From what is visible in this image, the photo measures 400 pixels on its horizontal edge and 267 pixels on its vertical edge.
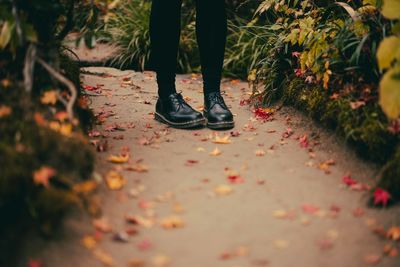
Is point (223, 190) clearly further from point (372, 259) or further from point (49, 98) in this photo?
point (49, 98)

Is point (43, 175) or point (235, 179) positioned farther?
point (235, 179)

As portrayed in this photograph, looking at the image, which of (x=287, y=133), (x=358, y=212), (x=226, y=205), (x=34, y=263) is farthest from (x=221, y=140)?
(x=34, y=263)

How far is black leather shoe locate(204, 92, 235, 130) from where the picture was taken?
2.79 m

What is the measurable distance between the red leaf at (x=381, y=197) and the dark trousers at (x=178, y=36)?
1221 mm

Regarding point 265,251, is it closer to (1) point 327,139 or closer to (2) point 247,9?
(1) point 327,139

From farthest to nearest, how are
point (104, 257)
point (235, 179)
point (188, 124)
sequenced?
point (188, 124) → point (235, 179) → point (104, 257)

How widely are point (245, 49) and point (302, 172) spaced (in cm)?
254

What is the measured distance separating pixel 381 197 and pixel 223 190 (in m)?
0.63

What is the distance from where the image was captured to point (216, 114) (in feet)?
9.19

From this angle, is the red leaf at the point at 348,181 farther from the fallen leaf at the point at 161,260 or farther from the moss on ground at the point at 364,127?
the fallen leaf at the point at 161,260

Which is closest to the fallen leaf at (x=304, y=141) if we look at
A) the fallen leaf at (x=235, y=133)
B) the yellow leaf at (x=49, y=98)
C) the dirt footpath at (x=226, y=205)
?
the dirt footpath at (x=226, y=205)

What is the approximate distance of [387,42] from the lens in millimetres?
1815

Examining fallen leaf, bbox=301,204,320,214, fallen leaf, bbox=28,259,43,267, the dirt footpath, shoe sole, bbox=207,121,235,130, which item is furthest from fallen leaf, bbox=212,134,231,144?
fallen leaf, bbox=28,259,43,267

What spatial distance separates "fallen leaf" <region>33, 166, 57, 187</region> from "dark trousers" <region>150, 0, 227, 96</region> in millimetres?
1268
